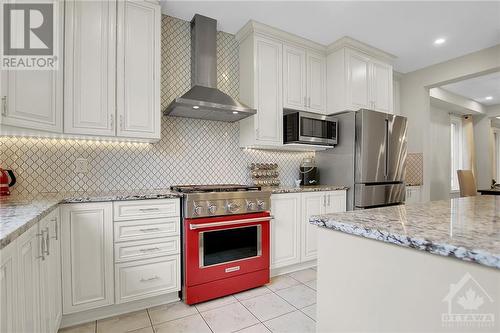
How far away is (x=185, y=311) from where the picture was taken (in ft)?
6.77

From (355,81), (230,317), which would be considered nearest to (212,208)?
(230,317)

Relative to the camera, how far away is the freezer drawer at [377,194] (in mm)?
3105

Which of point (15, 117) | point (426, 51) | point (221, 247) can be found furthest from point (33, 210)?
point (426, 51)

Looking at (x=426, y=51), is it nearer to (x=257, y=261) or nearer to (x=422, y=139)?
(x=422, y=139)

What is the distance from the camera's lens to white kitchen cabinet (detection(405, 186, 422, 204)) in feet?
12.9

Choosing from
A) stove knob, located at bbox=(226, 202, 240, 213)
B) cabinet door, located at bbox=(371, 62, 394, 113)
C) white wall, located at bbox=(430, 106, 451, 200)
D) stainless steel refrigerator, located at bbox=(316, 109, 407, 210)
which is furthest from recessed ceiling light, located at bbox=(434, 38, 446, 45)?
stove knob, located at bbox=(226, 202, 240, 213)

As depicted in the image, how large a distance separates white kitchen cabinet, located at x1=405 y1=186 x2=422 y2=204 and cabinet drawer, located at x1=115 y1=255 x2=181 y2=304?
350cm

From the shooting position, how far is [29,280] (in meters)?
1.12

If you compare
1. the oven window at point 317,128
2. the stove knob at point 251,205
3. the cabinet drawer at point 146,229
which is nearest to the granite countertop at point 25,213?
the cabinet drawer at point 146,229

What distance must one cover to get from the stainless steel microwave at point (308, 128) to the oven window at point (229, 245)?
1.16 metres

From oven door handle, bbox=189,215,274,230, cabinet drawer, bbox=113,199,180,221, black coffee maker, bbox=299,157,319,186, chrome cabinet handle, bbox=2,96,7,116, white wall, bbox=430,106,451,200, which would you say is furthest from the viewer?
white wall, bbox=430,106,451,200

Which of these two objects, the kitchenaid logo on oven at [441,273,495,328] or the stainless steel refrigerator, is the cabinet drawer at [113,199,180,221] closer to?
the kitchenaid logo on oven at [441,273,495,328]

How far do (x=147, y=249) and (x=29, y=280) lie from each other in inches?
37.3

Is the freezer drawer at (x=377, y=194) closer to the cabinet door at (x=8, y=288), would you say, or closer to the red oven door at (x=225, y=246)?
the red oven door at (x=225, y=246)
